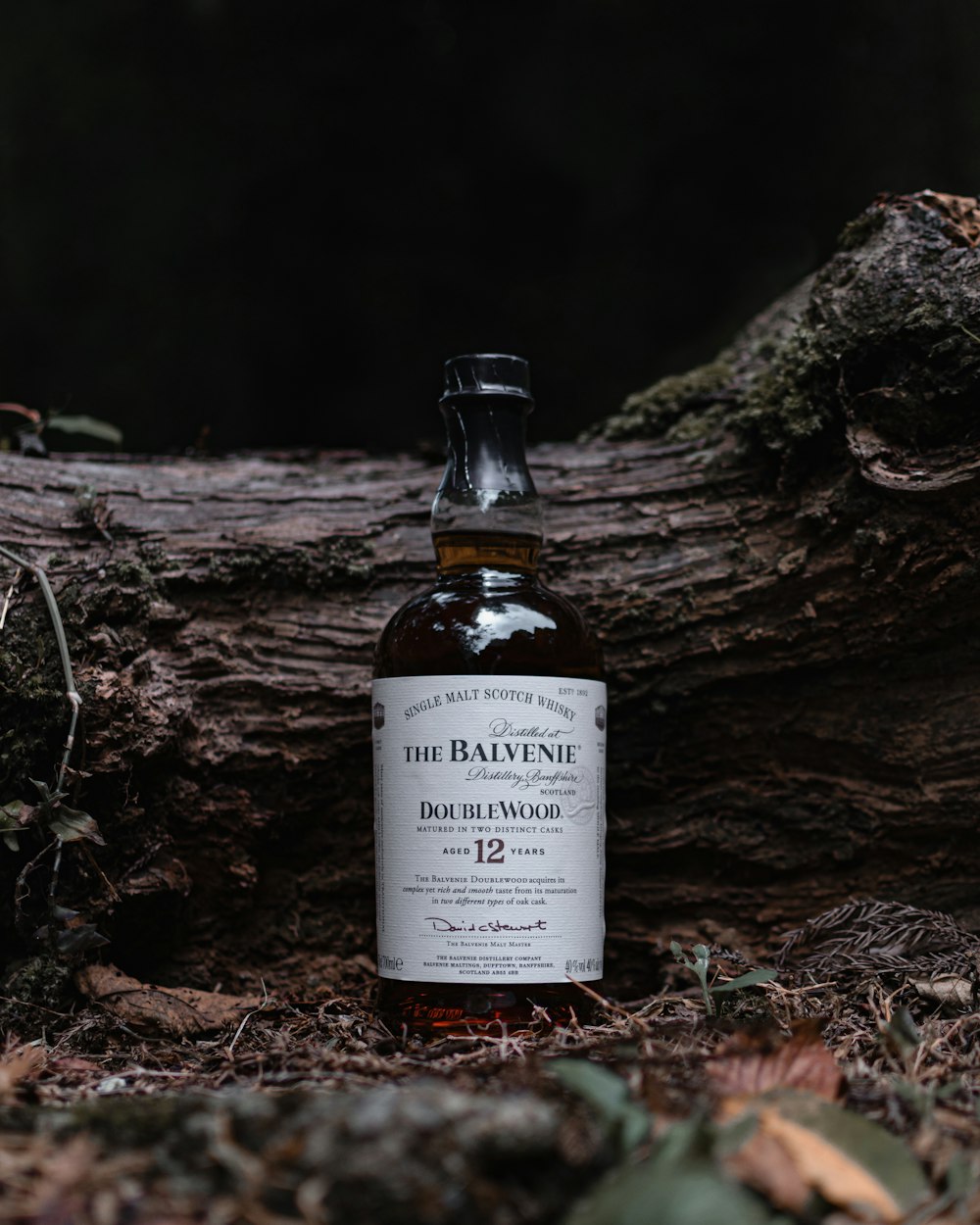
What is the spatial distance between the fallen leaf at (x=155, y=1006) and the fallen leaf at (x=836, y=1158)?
3.15 ft

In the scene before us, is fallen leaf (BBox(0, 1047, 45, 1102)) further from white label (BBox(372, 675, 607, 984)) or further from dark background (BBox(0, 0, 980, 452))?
dark background (BBox(0, 0, 980, 452))

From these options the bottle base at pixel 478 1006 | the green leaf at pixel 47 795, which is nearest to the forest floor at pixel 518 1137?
the bottle base at pixel 478 1006

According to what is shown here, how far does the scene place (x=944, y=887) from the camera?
197 centimetres

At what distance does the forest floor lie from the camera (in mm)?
840

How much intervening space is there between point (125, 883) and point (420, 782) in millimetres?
510

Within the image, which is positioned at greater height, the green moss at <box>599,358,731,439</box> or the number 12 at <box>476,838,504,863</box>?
the green moss at <box>599,358,731,439</box>

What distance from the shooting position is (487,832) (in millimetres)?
1709

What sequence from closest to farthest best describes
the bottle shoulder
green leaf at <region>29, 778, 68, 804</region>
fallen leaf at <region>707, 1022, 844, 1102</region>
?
fallen leaf at <region>707, 1022, 844, 1102</region>
green leaf at <region>29, 778, 68, 804</region>
the bottle shoulder

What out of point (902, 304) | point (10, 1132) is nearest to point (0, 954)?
point (10, 1132)

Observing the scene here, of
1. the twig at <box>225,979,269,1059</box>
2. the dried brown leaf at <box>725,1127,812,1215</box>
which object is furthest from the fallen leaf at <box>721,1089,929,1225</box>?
the twig at <box>225,979,269,1059</box>

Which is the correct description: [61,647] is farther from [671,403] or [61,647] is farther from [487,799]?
[671,403]

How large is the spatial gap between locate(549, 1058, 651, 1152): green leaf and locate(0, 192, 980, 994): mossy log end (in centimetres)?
104

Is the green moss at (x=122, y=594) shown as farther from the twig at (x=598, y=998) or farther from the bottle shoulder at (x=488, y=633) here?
the twig at (x=598, y=998)

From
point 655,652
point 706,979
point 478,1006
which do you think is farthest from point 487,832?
point 655,652
